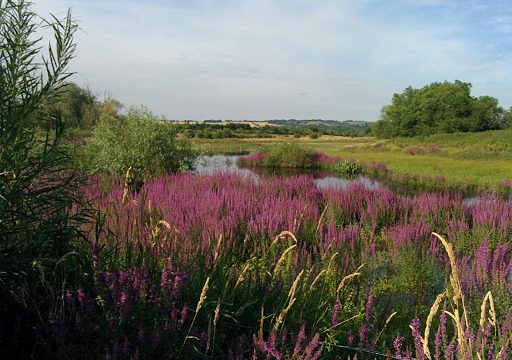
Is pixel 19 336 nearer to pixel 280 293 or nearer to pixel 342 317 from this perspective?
pixel 280 293

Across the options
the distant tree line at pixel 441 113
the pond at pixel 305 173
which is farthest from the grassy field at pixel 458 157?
the distant tree line at pixel 441 113

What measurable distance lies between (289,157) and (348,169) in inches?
260

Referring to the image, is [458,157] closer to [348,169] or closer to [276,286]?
[348,169]

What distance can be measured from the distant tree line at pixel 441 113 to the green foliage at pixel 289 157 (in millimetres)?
43958

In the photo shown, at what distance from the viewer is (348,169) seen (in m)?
34.9

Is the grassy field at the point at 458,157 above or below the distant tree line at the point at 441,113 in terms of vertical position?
below

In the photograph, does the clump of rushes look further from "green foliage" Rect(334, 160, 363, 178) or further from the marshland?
"green foliage" Rect(334, 160, 363, 178)

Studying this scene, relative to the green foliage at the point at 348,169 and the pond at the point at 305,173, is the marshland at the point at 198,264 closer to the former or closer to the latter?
the pond at the point at 305,173

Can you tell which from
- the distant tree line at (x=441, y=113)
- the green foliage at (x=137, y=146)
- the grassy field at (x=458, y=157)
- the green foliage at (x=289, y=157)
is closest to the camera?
the green foliage at (x=137, y=146)

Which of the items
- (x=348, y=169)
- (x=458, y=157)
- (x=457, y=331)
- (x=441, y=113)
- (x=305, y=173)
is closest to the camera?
(x=457, y=331)

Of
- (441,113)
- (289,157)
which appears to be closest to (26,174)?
(289,157)

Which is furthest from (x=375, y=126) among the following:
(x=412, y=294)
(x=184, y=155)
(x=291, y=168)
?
(x=412, y=294)

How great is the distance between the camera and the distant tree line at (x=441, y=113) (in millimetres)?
74125

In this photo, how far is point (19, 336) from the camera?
2904mm
